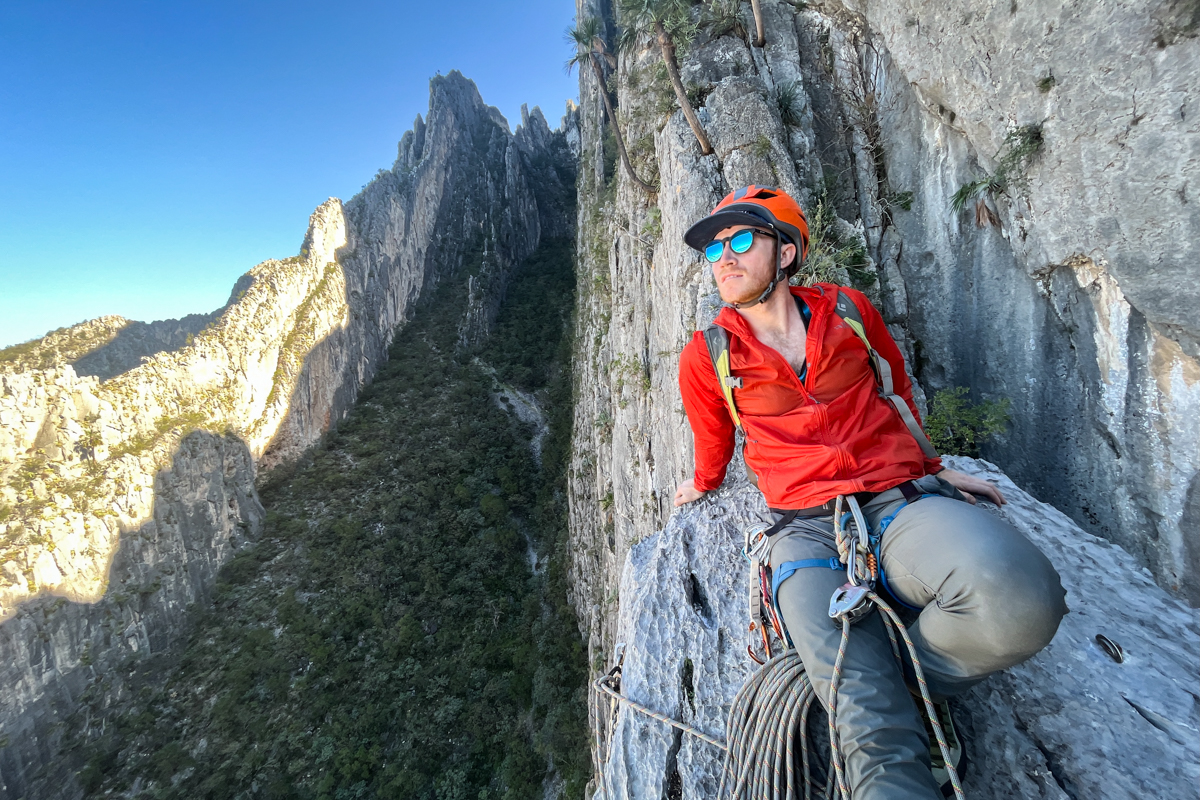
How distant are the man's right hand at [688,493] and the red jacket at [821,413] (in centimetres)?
74

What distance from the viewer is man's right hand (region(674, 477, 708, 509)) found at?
3.10 metres

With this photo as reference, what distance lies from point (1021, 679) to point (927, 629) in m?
1.09

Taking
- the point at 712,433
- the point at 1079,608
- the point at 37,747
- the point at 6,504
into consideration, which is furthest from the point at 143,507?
the point at 1079,608

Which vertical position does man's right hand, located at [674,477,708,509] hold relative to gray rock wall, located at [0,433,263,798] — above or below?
above

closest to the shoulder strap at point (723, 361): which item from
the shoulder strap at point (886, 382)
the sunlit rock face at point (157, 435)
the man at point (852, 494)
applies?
the man at point (852, 494)

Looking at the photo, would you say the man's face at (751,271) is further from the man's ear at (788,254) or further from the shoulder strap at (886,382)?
the shoulder strap at (886,382)

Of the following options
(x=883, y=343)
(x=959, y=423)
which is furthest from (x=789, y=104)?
(x=883, y=343)

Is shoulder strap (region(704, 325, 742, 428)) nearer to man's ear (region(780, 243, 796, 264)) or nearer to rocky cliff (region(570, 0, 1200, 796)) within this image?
man's ear (region(780, 243, 796, 264))

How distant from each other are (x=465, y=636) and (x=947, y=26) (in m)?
27.2

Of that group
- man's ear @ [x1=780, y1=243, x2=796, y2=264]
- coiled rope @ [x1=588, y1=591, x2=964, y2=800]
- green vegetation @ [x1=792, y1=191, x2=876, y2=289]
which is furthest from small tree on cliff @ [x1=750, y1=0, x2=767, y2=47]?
coiled rope @ [x1=588, y1=591, x2=964, y2=800]

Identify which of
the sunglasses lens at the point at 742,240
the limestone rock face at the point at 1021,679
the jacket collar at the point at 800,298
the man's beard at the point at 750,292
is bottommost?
the limestone rock face at the point at 1021,679

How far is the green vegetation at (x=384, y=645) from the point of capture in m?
17.2

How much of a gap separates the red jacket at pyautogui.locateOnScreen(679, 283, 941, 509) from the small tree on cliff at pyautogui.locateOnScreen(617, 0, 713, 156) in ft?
21.9

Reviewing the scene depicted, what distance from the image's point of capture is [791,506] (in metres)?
2.12
